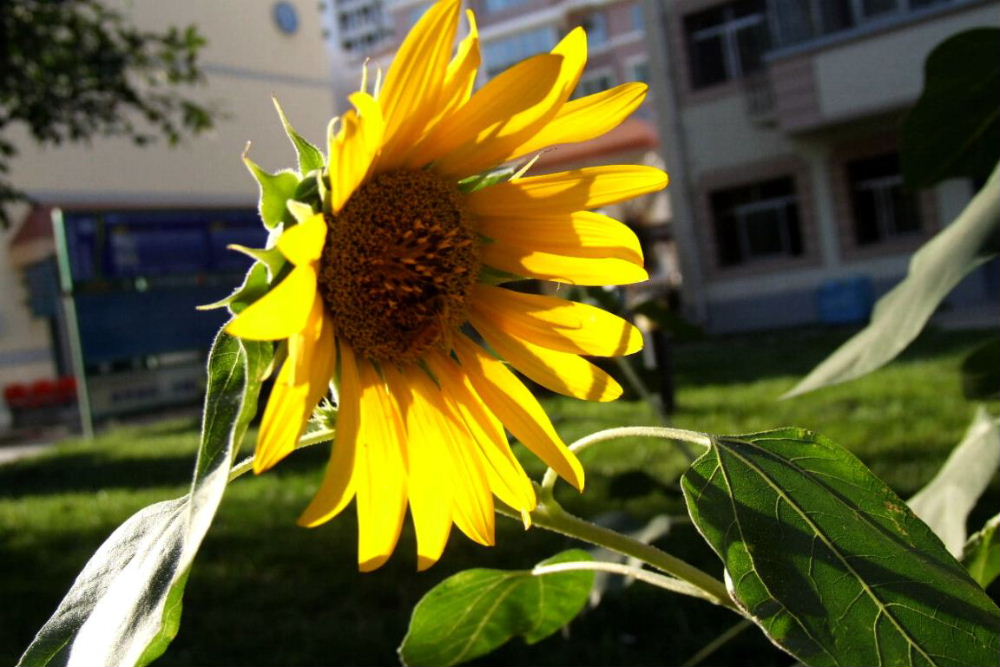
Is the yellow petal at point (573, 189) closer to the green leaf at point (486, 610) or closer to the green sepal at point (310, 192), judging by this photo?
the green sepal at point (310, 192)

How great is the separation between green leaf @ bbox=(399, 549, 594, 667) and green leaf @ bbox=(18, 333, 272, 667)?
0.79 feet

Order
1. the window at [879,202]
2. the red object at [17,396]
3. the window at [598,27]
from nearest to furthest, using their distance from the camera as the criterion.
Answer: the window at [879,202] < the red object at [17,396] < the window at [598,27]

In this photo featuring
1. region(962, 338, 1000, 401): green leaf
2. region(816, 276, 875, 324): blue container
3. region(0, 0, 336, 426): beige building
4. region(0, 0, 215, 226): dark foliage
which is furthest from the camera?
region(0, 0, 336, 426): beige building

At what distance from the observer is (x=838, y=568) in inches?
17.1

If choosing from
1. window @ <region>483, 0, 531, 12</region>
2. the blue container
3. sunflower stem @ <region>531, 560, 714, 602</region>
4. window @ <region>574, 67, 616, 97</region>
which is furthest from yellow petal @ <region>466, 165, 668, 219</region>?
window @ <region>483, 0, 531, 12</region>

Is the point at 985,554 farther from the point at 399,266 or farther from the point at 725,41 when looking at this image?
the point at 725,41

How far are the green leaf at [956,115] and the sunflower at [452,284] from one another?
49 centimetres

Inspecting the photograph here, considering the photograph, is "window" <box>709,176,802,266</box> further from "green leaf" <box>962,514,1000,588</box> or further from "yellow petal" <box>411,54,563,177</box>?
"yellow petal" <box>411,54,563,177</box>

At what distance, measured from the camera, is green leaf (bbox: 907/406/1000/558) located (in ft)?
2.67

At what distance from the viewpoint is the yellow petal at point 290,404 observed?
0.38 metres

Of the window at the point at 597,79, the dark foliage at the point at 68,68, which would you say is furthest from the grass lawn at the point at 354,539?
the window at the point at 597,79

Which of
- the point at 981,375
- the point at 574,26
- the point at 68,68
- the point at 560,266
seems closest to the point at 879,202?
the point at 68,68

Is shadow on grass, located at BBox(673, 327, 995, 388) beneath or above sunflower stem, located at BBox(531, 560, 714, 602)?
beneath

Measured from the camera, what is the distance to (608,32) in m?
28.6
